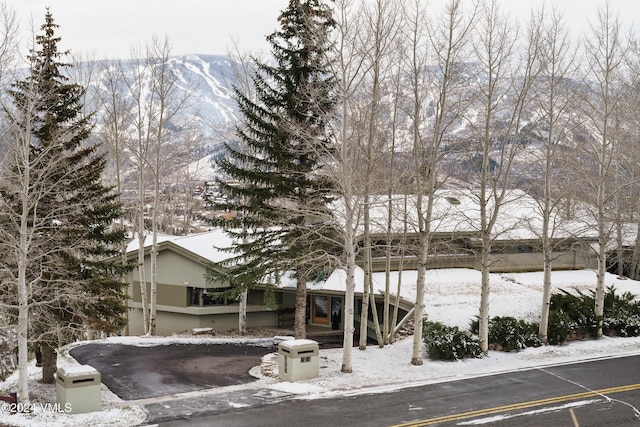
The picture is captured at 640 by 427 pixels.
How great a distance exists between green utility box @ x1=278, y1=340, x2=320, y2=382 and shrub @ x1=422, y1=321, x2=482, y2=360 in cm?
458

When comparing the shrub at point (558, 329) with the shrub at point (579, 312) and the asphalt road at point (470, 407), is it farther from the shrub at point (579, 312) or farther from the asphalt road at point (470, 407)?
the asphalt road at point (470, 407)

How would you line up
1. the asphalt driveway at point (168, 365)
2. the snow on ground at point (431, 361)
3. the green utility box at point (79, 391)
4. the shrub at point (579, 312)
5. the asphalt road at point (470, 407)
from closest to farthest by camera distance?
the asphalt road at point (470, 407) → the green utility box at point (79, 391) → the snow on ground at point (431, 361) → the asphalt driveway at point (168, 365) → the shrub at point (579, 312)

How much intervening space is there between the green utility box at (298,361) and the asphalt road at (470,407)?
1.74 m

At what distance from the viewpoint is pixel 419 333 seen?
58.9ft

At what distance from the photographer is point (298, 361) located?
51.6 feet

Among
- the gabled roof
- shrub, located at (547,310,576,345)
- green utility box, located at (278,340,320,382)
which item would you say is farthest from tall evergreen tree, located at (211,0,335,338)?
shrub, located at (547,310,576,345)

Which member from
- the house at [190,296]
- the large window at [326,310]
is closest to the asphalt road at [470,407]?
the large window at [326,310]

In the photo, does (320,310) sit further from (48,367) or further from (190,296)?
(48,367)

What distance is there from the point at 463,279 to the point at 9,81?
21.5 meters

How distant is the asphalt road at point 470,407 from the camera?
484 inches

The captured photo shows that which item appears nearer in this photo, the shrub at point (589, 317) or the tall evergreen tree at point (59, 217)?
the tall evergreen tree at point (59, 217)

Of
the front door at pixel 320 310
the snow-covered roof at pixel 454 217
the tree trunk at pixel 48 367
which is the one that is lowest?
the front door at pixel 320 310

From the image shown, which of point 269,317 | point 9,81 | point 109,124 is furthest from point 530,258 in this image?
point 9,81

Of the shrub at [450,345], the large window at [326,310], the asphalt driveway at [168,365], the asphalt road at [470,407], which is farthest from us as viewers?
the large window at [326,310]
